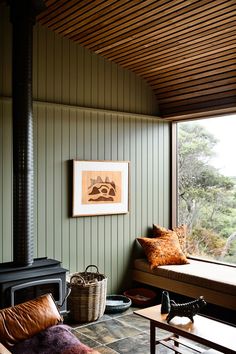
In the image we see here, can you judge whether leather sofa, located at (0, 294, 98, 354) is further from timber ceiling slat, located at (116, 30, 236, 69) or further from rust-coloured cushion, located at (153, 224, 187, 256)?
timber ceiling slat, located at (116, 30, 236, 69)

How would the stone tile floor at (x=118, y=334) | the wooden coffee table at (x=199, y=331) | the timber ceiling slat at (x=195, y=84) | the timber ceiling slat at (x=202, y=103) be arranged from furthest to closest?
the timber ceiling slat at (x=202, y=103) → the timber ceiling slat at (x=195, y=84) → the stone tile floor at (x=118, y=334) → the wooden coffee table at (x=199, y=331)

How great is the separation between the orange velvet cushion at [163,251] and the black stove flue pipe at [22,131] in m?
1.79

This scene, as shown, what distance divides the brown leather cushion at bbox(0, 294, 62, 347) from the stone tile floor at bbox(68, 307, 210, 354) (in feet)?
2.99

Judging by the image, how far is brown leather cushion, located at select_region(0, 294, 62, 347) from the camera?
2.92 m

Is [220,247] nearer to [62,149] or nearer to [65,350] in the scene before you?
[62,149]

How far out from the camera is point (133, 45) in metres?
5.13

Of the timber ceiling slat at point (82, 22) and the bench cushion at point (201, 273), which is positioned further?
the bench cushion at point (201, 273)

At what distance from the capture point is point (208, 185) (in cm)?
581

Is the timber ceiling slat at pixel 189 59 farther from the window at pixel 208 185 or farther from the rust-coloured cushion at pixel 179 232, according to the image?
the rust-coloured cushion at pixel 179 232

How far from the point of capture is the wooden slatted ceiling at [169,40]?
4.19 m

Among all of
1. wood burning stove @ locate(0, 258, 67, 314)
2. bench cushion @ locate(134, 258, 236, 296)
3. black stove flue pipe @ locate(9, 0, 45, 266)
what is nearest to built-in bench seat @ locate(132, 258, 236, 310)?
bench cushion @ locate(134, 258, 236, 296)

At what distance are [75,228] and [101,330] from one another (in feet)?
4.36

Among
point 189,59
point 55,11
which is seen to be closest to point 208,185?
point 189,59

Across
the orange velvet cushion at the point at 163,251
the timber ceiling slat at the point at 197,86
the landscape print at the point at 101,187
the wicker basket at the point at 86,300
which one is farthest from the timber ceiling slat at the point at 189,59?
the wicker basket at the point at 86,300
